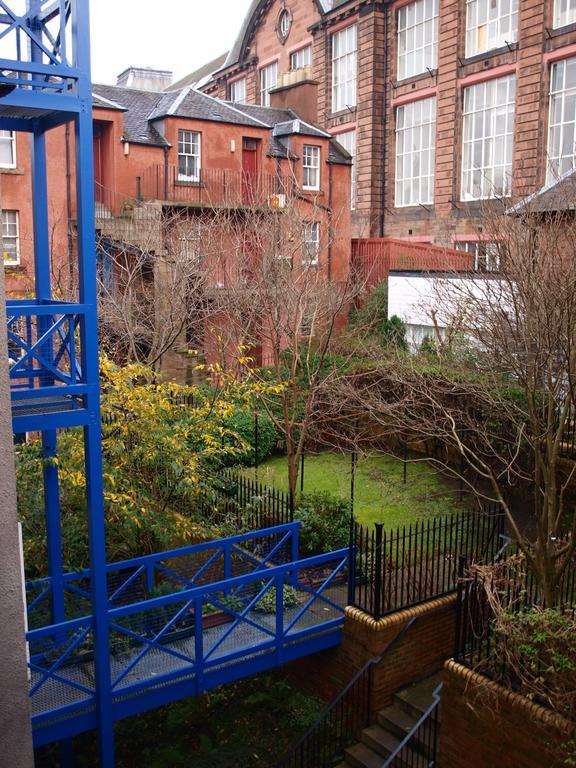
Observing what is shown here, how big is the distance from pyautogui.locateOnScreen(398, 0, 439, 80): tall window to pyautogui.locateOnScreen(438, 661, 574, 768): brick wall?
30473 mm

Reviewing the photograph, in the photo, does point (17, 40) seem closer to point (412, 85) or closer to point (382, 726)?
point (382, 726)

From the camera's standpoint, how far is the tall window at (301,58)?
139ft

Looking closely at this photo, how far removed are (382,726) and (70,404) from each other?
645 centimetres

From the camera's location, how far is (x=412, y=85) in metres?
35.5

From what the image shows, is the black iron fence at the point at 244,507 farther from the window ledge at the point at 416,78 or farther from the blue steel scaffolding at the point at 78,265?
the window ledge at the point at 416,78

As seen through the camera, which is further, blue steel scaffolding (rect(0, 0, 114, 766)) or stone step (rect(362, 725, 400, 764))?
stone step (rect(362, 725, 400, 764))

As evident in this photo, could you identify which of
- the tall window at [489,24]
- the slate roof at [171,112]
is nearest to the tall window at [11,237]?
the slate roof at [171,112]

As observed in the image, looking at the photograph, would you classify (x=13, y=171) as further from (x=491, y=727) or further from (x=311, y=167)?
(x=491, y=727)

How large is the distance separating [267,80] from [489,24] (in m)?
18.7

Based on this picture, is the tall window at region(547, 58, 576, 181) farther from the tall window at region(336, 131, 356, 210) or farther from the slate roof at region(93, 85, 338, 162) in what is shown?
the tall window at region(336, 131, 356, 210)

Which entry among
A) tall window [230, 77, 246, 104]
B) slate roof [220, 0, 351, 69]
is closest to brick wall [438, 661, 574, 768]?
slate roof [220, 0, 351, 69]

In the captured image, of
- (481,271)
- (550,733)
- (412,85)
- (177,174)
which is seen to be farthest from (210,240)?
(412,85)

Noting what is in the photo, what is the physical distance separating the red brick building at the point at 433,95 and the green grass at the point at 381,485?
10287mm

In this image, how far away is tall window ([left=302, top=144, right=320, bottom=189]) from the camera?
29.1 metres
